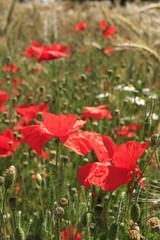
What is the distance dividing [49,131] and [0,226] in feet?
1.16

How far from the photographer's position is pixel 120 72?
3.19 m

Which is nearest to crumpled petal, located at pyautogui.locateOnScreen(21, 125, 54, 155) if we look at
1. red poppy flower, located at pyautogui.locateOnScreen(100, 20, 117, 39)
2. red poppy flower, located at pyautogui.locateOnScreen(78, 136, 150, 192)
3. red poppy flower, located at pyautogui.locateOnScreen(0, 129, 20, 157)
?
red poppy flower, located at pyautogui.locateOnScreen(78, 136, 150, 192)

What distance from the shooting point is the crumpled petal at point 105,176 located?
2.85 feet

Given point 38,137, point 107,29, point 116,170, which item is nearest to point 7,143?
point 38,137

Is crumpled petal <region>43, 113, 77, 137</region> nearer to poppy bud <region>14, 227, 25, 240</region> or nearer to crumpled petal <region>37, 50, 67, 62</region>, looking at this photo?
poppy bud <region>14, 227, 25, 240</region>

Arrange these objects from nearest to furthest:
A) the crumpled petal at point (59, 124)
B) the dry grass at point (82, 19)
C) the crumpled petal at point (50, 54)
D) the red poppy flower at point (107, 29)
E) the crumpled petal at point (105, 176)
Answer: the crumpled petal at point (105, 176), the crumpled petal at point (59, 124), the crumpled petal at point (50, 54), the red poppy flower at point (107, 29), the dry grass at point (82, 19)

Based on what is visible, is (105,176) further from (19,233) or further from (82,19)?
(82,19)

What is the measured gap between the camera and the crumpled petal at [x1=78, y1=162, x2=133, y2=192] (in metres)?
0.87

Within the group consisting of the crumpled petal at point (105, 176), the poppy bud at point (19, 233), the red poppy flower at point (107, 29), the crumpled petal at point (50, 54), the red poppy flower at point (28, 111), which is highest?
the red poppy flower at point (107, 29)

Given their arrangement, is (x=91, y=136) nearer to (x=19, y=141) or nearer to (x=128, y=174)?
(x=128, y=174)

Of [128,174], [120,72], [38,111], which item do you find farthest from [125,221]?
[120,72]

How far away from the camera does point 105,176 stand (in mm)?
895

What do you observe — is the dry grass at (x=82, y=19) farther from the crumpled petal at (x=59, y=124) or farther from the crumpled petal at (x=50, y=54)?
the crumpled petal at (x=59, y=124)

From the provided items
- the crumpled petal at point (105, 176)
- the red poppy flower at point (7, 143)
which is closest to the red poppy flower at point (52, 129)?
the crumpled petal at point (105, 176)
